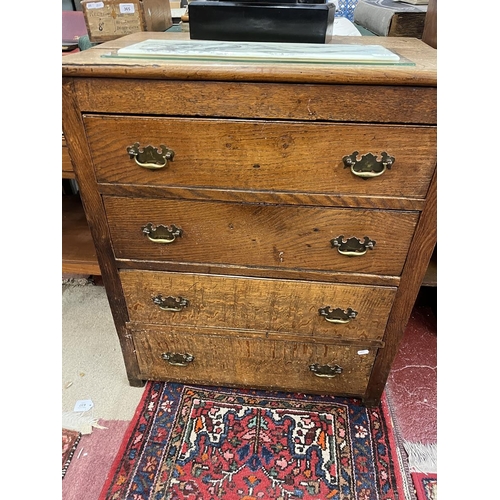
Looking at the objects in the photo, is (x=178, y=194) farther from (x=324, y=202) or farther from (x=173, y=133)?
(x=324, y=202)

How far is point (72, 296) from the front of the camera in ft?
5.26

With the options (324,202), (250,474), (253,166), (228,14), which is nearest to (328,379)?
(250,474)

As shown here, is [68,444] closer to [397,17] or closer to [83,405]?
[83,405]

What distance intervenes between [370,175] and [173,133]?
0.40 meters

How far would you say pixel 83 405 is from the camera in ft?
3.89

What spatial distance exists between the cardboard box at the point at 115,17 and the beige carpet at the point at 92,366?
957 millimetres

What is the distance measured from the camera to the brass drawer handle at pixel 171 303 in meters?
1.01

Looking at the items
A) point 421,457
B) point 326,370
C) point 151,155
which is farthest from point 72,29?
point 421,457

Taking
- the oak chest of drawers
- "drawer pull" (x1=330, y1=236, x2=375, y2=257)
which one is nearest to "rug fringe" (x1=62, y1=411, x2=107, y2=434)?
the oak chest of drawers

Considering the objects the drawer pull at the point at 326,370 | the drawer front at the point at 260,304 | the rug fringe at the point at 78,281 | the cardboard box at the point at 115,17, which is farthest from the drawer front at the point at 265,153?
the rug fringe at the point at 78,281

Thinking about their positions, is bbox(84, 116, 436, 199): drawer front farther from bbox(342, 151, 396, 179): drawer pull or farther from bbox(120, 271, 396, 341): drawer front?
bbox(120, 271, 396, 341): drawer front

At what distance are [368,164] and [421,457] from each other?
84 centimetres

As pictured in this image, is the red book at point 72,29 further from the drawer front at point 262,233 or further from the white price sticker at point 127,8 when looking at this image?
the drawer front at point 262,233

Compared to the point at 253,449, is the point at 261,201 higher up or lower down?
higher up
